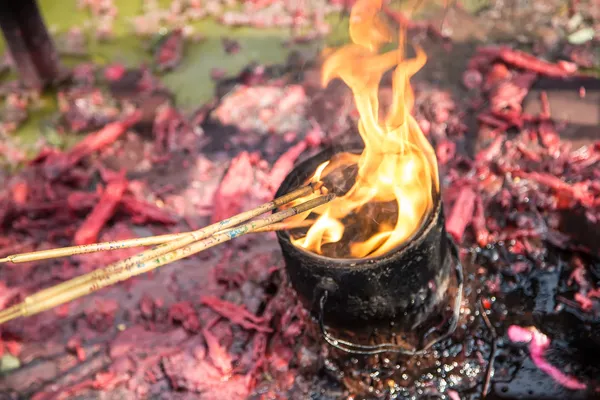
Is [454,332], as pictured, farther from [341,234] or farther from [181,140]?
[181,140]

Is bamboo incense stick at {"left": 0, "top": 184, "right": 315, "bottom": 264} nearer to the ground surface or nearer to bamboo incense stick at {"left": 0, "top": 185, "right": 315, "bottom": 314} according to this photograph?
bamboo incense stick at {"left": 0, "top": 185, "right": 315, "bottom": 314}

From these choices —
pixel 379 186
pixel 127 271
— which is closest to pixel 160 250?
pixel 127 271

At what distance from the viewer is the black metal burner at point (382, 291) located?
313 centimetres

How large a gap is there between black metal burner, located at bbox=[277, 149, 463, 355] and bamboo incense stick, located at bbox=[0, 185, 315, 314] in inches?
10.0

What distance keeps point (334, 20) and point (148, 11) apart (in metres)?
2.44

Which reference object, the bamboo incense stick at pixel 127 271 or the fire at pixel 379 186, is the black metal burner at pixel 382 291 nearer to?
the fire at pixel 379 186

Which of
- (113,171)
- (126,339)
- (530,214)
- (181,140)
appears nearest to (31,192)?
(113,171)

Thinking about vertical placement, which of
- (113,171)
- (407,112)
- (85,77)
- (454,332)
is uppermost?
(407,112)

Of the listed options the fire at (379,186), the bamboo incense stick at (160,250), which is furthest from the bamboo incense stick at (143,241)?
the fire at (379,186)

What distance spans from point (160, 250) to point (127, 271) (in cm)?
24

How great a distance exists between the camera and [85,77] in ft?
21.8

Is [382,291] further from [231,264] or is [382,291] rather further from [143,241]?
[231,264]

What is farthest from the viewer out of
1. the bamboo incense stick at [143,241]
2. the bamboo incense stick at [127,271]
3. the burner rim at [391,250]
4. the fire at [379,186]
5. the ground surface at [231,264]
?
the ground surface at [231,264]

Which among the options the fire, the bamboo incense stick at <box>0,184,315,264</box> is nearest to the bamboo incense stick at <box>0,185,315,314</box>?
the bamboo incense stick at <box>0,184,315,264</box>
